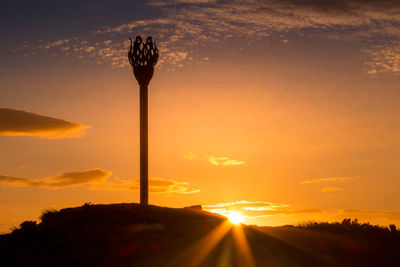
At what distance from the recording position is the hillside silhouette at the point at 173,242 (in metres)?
19.5

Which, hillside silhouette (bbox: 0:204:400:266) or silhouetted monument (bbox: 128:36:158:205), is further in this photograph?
silhouetted monument (bbox: 128:36:158:205)

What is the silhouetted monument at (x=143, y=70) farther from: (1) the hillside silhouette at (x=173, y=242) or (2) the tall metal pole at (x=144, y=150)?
(1) the hillside silhouette at (x=173, y=242)

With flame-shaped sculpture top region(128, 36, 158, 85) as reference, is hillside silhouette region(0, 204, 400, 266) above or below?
below

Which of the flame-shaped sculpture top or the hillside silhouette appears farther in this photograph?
the flame-shaped sculpture top

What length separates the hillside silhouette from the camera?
19.5m

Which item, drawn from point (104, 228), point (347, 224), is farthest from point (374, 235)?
point (104, 228)

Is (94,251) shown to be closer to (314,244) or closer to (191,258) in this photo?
(191,258)

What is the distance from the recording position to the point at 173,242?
21.7 m

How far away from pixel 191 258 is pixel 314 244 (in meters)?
7.05

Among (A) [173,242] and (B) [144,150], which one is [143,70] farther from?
(A) [173,242]

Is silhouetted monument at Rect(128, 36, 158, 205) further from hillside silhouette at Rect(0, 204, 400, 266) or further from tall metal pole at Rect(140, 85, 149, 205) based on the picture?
hillside silhouette at Rect(0, 204, 400, 266)

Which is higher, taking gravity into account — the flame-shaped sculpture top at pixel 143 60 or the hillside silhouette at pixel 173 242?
the flame-shaped sculpture top at pixel 143 60

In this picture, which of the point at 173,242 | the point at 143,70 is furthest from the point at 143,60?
the point at 173,242

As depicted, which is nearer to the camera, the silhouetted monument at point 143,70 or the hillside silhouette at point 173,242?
the hillside silhouette at point 173,242
